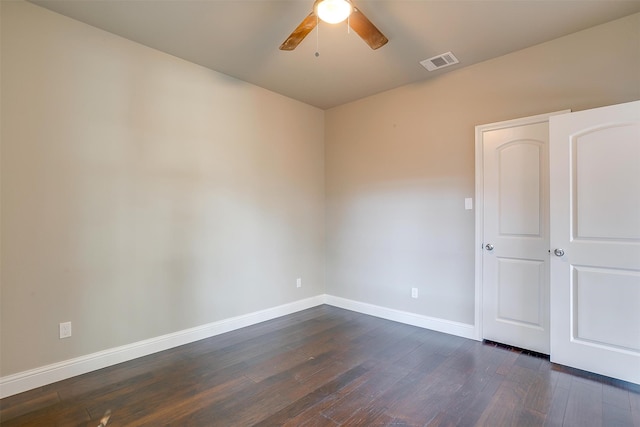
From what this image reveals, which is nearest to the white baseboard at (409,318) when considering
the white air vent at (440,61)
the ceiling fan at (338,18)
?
the white air vent at (440,61)

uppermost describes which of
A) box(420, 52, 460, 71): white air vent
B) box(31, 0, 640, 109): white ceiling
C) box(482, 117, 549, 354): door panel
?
box(31, 0, 640, 109): white ceiling

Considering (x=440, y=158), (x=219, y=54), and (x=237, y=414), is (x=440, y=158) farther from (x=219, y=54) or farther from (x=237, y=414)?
(x=237, y=414)

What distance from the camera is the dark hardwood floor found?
76.7 inches

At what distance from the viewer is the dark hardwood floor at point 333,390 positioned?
1.95 meters

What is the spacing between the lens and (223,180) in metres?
3.47

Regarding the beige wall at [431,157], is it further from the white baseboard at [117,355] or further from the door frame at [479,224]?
the white baseboard at [117,355]

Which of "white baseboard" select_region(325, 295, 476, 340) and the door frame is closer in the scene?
the door frame

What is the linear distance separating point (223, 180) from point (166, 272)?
3.74 feet

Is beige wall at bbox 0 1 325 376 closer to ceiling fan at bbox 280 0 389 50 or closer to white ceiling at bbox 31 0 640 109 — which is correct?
white ceiling at bbox 31 0 640 109

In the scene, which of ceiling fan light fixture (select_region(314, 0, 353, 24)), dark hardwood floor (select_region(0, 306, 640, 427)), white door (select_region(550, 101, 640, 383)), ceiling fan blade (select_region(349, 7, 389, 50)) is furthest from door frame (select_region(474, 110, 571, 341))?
ceiling fan light fixture (select_region(314, 0, 353, 24))

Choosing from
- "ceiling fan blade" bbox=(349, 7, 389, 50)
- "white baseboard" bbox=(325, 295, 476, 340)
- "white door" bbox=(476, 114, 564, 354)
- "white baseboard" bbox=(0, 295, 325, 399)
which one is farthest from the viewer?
"white baseboard" bbox=(325, 295, 476, 340)

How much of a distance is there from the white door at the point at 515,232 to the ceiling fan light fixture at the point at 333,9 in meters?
2.02

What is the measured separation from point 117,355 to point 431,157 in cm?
373

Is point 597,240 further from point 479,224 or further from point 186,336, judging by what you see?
point 186,336
